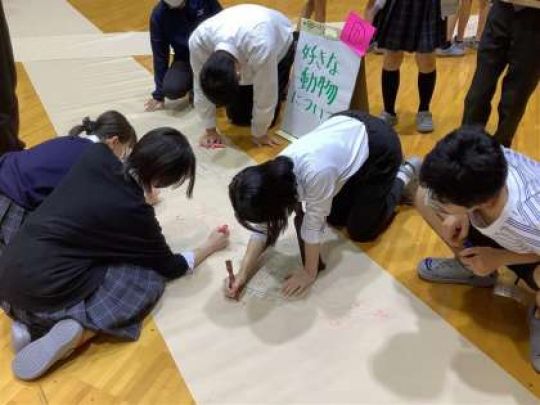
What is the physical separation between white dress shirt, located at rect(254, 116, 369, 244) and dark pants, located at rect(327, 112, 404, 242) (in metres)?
0.06

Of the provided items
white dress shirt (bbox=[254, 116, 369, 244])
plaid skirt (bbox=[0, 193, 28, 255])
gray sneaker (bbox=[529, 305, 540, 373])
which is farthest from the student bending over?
gray sneaker (bbox=[529, 305, 540, 373])

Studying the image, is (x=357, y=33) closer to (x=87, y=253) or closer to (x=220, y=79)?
(x=220, y=79)

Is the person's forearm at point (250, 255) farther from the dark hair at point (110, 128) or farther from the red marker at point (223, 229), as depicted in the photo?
the dark hair at point (110, 128)

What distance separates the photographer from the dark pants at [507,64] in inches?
62.8

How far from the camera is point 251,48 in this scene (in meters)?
1.92

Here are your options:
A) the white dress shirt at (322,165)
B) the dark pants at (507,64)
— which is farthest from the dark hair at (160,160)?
the dark pants at (507,64)

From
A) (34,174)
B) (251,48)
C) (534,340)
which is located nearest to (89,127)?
(34,174)

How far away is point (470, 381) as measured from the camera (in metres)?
1.23

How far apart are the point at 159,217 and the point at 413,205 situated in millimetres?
819

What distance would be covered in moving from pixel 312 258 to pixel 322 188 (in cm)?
20

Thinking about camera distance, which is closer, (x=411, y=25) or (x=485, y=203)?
(x=485, y=203)

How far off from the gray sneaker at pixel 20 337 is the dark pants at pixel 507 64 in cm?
149

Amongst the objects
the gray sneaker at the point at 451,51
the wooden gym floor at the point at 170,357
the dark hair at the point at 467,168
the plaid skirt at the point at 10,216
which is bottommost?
the wooden gym floor at the point at 170,357

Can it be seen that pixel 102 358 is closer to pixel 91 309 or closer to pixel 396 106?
pixel 91 309
